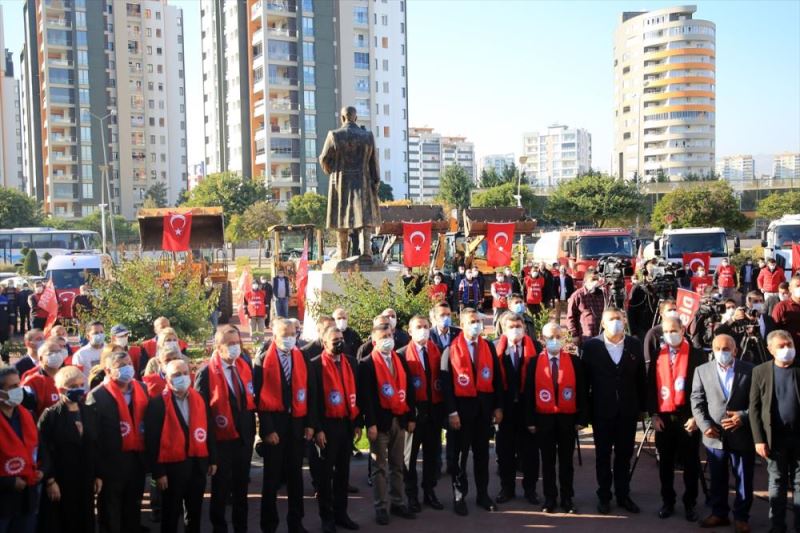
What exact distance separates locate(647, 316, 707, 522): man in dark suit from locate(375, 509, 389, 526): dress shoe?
7.77 feet

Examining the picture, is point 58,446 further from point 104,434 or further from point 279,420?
point 279,420

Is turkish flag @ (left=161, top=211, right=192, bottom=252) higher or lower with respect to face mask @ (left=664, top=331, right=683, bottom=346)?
higher

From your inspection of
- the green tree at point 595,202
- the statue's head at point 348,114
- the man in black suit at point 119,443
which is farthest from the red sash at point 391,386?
the green tree at point 595,202

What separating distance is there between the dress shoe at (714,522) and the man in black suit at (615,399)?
62 centimetres

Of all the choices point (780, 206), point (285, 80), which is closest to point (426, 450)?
point (780, 206)

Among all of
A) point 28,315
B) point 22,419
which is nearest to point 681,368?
point 22,419

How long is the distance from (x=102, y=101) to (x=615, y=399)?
86436 mm

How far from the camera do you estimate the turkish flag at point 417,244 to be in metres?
18.2

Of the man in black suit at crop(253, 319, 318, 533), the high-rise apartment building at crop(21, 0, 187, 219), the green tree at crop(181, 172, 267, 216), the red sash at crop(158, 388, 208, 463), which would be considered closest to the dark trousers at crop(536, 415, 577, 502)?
the man in black suit at crop(253, 319, 318, 533)

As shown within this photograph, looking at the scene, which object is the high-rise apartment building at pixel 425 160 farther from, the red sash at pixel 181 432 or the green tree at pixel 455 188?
the red sash at pixel 181 432

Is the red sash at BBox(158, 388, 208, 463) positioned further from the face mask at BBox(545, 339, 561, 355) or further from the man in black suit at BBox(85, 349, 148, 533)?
the face mask at BBox(545, 339, 561, 355)

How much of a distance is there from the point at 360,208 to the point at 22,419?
789cm

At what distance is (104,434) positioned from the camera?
20.4 feet

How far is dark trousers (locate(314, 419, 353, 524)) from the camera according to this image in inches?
273
